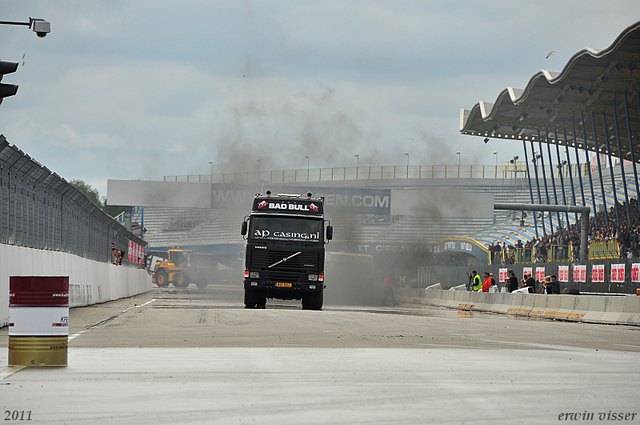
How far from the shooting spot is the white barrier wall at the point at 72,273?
1470cm

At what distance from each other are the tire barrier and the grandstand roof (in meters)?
13.5

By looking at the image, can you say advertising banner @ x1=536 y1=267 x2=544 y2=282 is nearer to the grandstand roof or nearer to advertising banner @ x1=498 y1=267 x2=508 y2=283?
advertising banner @ x1=498 y1=267 x2=508 y2=283

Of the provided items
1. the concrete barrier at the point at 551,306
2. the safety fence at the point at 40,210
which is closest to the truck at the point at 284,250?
the safety fence at the point at 40,210

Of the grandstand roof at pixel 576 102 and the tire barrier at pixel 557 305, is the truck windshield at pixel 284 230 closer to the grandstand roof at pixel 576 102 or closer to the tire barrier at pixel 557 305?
the tire barrier at pixel 557 305

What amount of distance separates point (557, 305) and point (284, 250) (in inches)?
332

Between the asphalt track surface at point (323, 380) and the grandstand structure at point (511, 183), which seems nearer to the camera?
the asphalt track surface at point (323, 380)

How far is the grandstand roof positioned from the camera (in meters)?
40.3

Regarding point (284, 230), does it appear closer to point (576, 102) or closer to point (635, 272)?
point (635, 272)

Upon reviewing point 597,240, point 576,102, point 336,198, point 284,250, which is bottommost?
point 284,250

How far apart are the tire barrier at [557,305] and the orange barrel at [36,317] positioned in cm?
1588

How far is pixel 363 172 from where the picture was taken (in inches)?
2867

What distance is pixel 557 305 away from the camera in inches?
990

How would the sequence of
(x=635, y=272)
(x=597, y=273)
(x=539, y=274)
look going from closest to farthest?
(x=635, y=272) < (x=597, y=273) < (x=539, y=274)

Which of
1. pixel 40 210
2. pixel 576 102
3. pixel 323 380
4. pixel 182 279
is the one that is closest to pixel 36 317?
pixel 323 380
